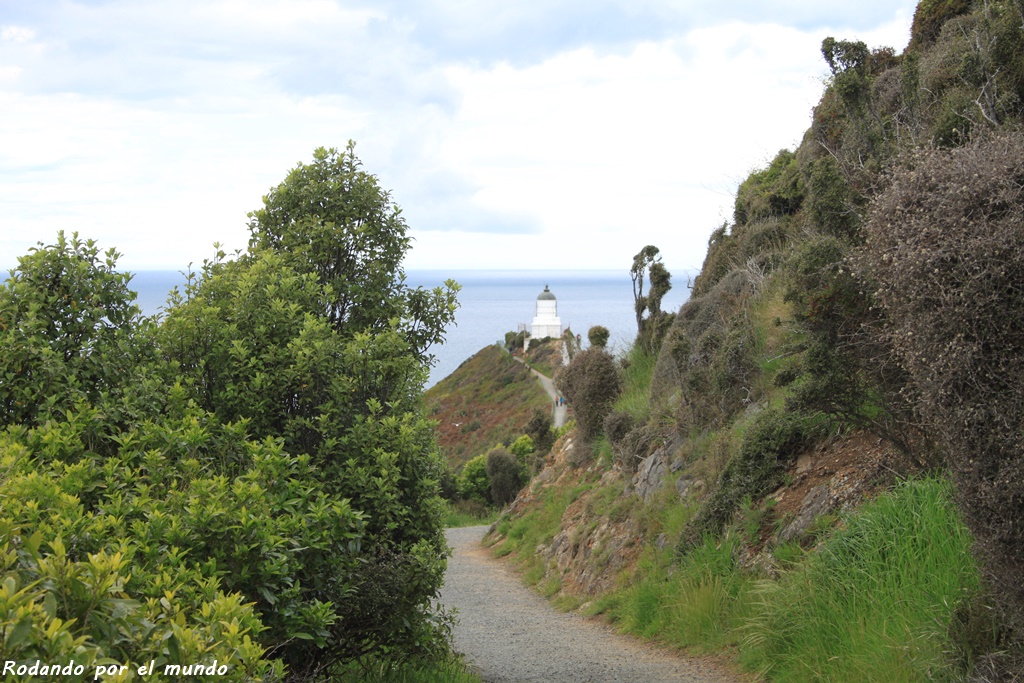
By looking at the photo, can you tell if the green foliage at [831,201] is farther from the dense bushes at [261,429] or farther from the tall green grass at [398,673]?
the tall green grass at [398,673]

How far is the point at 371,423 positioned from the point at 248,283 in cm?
148

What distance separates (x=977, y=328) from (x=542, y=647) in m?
6.59

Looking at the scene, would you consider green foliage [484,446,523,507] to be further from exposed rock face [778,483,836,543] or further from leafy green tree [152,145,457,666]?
leafy green tree [152,145,457,666]

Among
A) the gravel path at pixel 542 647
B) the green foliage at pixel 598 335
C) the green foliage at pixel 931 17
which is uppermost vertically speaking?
the green foliage at pixel 931 17

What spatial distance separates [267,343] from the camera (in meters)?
6.38

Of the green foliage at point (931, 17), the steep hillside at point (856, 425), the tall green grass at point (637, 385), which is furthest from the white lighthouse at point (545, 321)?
the green foliage at point (931, 17)

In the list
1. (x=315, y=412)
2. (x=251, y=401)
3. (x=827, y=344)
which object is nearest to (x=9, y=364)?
(x=251, y=401)

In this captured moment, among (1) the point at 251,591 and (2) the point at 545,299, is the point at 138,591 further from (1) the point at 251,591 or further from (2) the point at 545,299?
(2) the point at 545,299

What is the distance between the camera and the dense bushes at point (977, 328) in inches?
180

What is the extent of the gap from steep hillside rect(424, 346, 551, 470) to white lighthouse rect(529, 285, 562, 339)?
3164 mm

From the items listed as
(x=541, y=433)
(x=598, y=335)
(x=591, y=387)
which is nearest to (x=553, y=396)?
(x=541, y=433)

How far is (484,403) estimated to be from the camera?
62.4 metres

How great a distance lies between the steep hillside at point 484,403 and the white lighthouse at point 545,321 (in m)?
3.16

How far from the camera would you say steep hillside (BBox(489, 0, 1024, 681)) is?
15.6 ft
